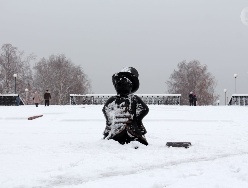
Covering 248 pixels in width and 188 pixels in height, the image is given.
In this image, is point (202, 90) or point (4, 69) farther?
point (202, 90)

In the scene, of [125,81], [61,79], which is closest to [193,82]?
[61,79]

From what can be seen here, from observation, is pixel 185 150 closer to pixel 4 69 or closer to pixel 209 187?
pixel 209 187

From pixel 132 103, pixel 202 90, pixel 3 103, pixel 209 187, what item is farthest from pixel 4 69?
pixel 209 187

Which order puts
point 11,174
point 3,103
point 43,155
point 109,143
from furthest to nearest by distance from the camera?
point 3,103
point 109,143
point 43,155
point 11,174

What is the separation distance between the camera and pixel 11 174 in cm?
431

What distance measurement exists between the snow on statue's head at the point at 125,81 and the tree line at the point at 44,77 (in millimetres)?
40904

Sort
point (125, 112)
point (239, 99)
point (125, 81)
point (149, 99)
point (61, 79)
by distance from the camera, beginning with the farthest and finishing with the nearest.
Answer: point (61, 79), point (149, 99), point (239, 99), point (125, 81), point (125, 112)

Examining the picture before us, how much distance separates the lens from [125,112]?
265 inches

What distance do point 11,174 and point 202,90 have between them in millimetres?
53037

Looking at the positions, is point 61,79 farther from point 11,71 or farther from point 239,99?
point 239,99

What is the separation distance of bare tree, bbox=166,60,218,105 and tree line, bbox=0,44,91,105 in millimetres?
13620

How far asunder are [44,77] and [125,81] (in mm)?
50506

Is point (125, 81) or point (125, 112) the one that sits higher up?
point (125, 81)

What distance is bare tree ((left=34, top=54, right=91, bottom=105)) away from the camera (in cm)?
5444
